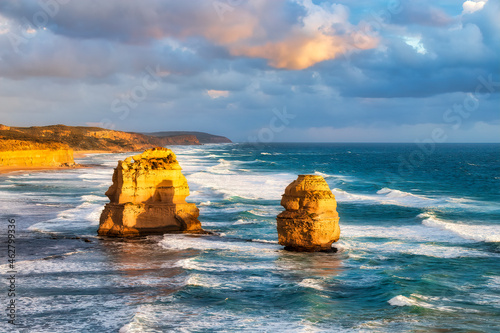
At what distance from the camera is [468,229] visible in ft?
107

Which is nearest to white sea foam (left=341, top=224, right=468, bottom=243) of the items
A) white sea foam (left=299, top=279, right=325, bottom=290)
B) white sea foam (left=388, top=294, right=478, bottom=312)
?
white sea foam (left=299, top=279, right=325, bottom=290)

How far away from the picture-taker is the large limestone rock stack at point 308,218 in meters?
23.6

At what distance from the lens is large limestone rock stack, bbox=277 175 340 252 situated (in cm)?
2365

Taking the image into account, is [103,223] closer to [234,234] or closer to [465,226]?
[234,234]

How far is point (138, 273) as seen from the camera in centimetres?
2088

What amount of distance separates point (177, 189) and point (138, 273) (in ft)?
27.4

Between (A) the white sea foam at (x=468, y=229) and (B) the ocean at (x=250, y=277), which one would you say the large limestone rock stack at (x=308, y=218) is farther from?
(A) the white sea foam at (x=468, y=229)

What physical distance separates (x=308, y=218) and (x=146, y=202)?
29.6 feet

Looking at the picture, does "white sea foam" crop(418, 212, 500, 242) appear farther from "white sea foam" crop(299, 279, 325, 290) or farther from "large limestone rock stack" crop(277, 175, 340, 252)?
"white sea foam" crop(299, 279, 325, 290)

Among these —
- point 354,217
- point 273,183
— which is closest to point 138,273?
point 354,217

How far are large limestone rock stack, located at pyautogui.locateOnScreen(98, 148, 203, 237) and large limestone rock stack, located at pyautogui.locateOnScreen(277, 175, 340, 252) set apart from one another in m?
6.57

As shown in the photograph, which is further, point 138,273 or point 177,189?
point 177,189

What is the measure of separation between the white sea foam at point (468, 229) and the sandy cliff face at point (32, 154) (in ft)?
216

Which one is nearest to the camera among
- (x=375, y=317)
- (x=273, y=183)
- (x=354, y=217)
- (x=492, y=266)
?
(x=375, y=317)
